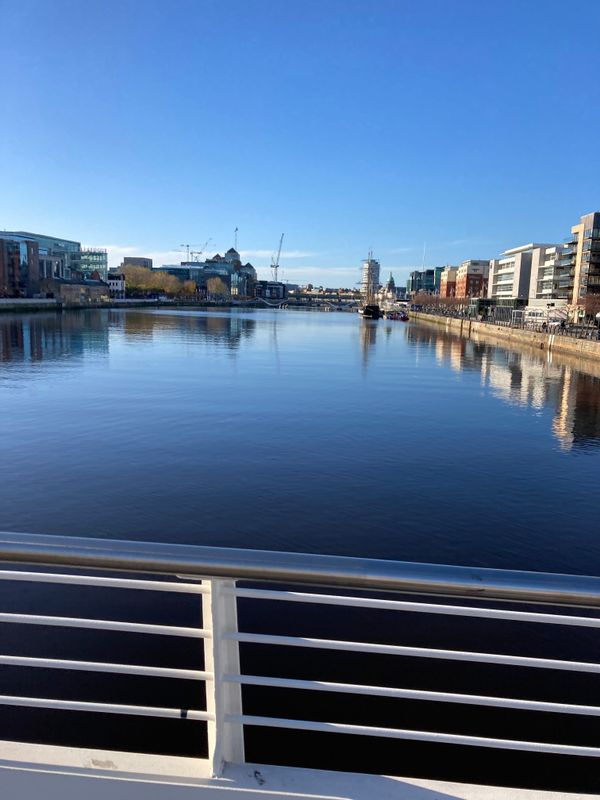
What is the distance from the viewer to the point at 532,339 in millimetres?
35594

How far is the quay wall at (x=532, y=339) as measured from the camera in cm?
2788

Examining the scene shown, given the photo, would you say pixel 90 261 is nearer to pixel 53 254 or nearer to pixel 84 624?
pixel 53 254

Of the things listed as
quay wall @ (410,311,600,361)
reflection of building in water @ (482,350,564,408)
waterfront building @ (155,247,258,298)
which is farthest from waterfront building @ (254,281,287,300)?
reflection of building in water @ (482,350,564,408)

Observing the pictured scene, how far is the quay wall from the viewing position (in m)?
27.9

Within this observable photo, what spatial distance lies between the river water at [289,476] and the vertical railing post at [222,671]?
1.95 meters

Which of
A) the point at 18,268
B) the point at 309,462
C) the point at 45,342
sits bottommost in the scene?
the point at 309,462

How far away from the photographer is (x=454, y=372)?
2231cm

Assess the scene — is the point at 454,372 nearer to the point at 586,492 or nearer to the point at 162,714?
the point at 586,492

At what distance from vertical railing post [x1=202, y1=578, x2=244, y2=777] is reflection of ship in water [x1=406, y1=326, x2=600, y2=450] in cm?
1058

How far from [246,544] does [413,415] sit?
26.3 feet

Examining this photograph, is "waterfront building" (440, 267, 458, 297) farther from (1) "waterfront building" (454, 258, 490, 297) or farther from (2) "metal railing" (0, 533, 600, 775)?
(2) "metal railing" (0, 533, 600, 775)

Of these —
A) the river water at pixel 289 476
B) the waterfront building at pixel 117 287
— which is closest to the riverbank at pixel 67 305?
the waterfront building at pixel 117 287

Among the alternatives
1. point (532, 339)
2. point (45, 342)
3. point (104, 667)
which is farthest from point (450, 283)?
point (104, 667)

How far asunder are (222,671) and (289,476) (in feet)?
22.7
